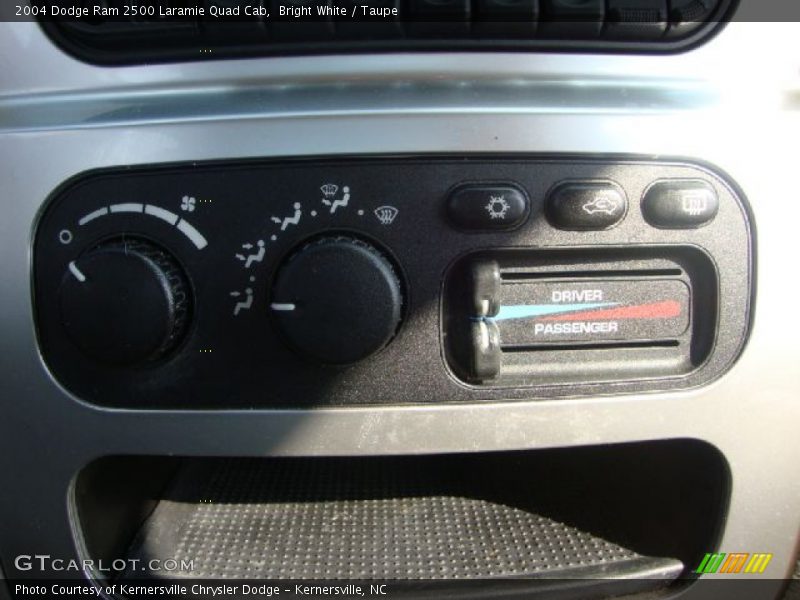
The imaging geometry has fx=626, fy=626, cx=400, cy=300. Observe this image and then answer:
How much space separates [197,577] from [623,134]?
0.55m

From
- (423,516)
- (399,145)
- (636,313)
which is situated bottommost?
(423,516)

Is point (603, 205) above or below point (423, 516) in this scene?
above

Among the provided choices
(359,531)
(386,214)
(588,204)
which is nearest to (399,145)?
(386,214)

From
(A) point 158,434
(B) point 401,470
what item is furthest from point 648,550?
(A) point 158,434

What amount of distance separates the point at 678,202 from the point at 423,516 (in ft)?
1.29

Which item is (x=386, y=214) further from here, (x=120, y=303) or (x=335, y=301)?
(x=120, y=303)

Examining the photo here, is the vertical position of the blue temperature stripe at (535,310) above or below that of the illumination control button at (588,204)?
below

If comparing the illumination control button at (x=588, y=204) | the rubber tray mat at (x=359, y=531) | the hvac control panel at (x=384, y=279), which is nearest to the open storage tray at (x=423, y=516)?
the rubber tray mat at (x=359, y=531)

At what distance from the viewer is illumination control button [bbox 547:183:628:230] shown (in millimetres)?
528

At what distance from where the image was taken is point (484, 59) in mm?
532

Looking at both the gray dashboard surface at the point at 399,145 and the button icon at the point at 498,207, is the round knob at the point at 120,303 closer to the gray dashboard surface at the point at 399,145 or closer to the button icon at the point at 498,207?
the gray dashboard surface at the point at 399,145

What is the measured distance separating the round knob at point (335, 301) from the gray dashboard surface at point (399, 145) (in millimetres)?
70

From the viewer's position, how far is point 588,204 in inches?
20.8

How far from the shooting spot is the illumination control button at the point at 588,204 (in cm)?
53
